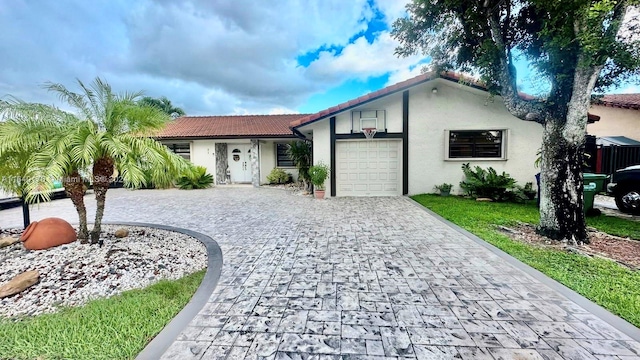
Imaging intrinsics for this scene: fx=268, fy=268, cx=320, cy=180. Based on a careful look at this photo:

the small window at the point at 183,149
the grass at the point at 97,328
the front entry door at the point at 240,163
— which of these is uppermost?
the small window at the point at 183,149

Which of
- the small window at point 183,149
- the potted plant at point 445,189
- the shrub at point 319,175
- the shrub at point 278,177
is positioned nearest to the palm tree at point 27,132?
the shrub at point 319,175

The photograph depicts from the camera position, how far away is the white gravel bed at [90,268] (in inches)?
129

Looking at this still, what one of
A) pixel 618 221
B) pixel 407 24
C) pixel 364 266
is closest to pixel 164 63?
pixel 407 24

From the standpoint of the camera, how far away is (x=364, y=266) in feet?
13.9

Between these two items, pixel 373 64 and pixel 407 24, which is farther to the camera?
pixel 373 64

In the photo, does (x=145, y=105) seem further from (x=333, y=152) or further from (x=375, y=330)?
(x=333, y=152)

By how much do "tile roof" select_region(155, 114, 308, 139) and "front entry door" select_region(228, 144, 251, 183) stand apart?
1.17 meters

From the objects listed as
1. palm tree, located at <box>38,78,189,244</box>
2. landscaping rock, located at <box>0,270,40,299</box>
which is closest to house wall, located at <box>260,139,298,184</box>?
palm tree, located at <box>38,78,189,244</box>

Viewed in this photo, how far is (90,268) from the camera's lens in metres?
3.97

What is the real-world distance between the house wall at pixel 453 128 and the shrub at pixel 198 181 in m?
11.3

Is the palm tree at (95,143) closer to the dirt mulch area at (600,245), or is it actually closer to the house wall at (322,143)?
the house wall at (322,143)

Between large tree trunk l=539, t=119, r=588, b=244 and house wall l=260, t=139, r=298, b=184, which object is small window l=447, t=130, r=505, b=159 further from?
house wall l=260, t=139, r=298, b=184

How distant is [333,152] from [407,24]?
5.33 meters

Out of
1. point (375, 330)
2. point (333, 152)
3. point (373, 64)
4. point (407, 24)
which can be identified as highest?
point (373, 64)
